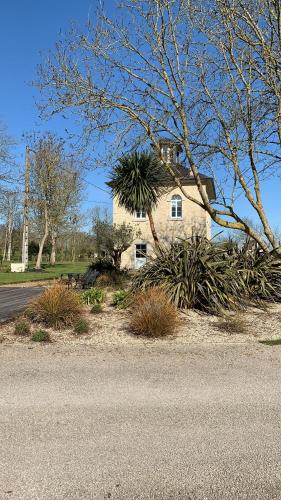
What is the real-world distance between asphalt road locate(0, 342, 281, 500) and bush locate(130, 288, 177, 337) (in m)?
1.61

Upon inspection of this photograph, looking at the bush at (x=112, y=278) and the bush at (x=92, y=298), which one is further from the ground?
the bush at (x=112, y=278)

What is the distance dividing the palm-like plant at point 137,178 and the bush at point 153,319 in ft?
34.5

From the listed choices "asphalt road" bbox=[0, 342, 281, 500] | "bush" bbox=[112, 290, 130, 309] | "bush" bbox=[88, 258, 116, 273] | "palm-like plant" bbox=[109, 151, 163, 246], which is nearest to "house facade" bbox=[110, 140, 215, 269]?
"palm-like plant" bbox=[109, 151, 163, 246]

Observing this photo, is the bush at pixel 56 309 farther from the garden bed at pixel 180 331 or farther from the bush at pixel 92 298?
the bush at pixel 92 298

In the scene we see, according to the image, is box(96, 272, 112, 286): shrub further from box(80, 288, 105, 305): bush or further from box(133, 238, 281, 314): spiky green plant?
box(80, 288, 105, 305): bush

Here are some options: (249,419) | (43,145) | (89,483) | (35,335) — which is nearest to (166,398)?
(249,419)

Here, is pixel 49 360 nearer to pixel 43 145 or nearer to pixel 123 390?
pixel 123 390

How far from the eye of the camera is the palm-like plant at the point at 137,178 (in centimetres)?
1956

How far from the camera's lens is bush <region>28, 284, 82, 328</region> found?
9102 mm

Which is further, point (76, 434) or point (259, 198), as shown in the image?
point (259, 198)

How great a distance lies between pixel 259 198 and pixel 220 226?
4.79 feet

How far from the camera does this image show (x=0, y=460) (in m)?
3.42

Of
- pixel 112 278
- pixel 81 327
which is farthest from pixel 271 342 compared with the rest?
pixel 112 278

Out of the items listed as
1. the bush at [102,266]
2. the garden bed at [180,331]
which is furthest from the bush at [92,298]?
the bush at [102,266]
